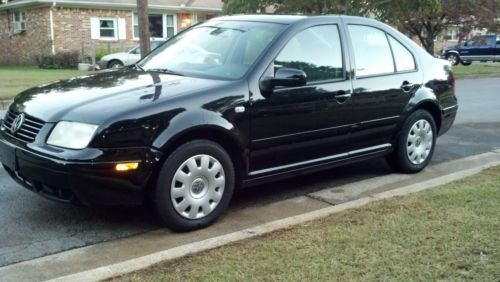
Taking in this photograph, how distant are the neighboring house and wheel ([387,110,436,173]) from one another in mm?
21799

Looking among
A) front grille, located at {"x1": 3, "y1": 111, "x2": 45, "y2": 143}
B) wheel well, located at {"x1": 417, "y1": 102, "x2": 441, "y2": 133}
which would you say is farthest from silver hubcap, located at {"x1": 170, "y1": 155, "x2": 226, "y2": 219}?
wheel well, located at {"x1": 417, "y1": 102, "x2": 441, "y2": 133}

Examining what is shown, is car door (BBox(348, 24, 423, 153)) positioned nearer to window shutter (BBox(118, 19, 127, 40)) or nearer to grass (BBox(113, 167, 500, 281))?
grass (BBox(113, 167, 500, 281))

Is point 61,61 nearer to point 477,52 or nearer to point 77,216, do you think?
point 77,216

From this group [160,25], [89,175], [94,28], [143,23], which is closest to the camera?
[89,175]

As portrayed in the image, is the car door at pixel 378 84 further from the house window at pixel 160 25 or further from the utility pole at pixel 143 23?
the house window at pixel 160 25

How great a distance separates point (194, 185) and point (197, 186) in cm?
4

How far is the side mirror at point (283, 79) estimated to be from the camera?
4.68m

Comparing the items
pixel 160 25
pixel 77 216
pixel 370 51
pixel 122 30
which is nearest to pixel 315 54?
pixel 370 51

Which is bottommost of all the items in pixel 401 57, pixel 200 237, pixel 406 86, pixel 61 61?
pixel 200 237

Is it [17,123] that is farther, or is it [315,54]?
[315,54]

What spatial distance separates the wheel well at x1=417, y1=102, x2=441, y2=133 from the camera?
6223 millimetres

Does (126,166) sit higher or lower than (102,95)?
lower

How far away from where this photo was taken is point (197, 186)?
14.3 ft

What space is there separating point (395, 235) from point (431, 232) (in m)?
0.27
